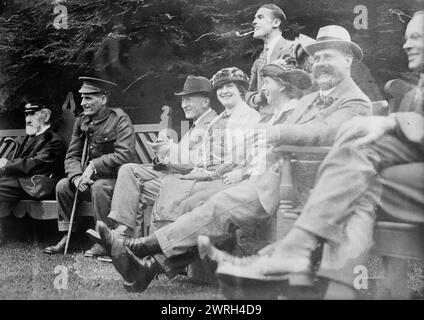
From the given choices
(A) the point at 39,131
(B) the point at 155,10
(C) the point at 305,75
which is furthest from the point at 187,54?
(A) the point at 39,131

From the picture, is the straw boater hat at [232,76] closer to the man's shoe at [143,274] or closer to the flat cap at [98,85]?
the flat cap at [98,85]

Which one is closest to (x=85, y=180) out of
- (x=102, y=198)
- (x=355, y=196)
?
(x=102, y=198)

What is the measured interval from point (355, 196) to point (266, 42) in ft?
4.75

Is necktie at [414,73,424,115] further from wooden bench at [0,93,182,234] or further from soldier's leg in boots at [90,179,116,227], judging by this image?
soldier's leg in boots at [90,179,116,227]

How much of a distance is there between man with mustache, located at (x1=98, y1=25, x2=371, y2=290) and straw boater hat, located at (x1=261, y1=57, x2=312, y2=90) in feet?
0.30

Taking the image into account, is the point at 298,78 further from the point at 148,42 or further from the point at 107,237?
the point at 107,237

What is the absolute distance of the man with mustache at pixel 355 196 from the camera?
4668mm

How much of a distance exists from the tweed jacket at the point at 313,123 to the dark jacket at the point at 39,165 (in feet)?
5.89

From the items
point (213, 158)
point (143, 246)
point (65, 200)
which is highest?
point (213, 158)

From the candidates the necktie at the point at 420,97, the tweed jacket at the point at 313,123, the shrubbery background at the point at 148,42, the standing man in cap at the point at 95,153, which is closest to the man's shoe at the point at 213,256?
the tweed jacket at the point at 313,123

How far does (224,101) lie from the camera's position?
5.30 meters

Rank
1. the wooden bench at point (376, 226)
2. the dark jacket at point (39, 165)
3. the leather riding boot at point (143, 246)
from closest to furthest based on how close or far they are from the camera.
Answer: the wooden bench at point (376, 226) → the leather riding boot at point (143, 246) → the dark jacket at point (39, 165)

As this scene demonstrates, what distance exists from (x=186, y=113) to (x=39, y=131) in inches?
54.1

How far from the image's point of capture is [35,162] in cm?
572
